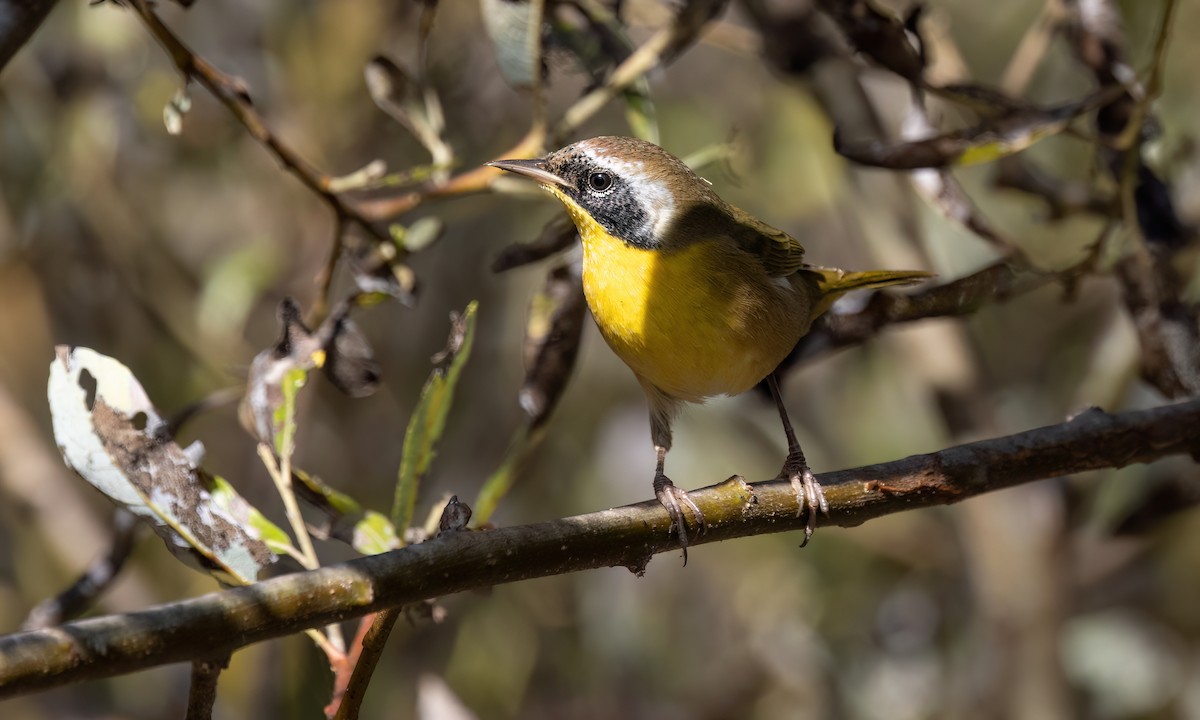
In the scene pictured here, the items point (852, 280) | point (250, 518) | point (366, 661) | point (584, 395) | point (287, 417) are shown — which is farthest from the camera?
point (584, 395)

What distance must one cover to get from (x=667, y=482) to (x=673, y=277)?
1.43 feet

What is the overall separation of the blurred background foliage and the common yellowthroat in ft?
2.03

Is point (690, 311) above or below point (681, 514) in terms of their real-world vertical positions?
below

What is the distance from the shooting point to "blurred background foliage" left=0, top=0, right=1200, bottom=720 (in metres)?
3.47

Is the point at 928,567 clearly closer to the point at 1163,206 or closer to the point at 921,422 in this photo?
the point at 921,422

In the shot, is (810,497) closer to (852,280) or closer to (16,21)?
(852,280)

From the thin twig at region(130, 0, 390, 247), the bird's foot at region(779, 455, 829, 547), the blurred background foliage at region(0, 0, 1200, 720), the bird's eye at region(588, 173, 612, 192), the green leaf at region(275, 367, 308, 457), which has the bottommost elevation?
the blurred background foliage at region(0, 0, 1200, 720)

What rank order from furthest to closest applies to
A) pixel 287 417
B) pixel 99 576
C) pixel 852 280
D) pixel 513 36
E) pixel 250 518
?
pixel 852 280, pixel 513 36, pixel 99 576, pixel 287 417, pixel 250 518

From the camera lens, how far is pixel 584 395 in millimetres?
4930

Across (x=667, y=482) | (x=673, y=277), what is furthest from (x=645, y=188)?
(x=667, y=482)

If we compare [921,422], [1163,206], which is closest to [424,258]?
[921,422]

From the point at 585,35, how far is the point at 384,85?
0.46 m

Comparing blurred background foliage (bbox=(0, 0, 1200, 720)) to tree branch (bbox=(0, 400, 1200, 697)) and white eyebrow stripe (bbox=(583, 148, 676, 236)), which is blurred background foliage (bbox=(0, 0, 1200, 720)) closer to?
white eyebrow stripe (bbox=(583, 148, 676, 236))

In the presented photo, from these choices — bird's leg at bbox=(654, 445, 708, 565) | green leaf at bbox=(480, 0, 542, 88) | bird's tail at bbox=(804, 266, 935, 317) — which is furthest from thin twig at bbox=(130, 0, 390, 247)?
bird's tail at bbox=(804, 266, 935, 317)
